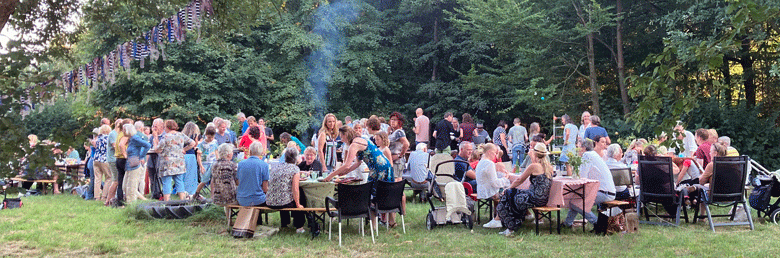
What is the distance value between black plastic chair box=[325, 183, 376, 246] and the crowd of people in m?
0.46

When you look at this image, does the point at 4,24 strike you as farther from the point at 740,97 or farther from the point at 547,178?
the point at 740,97

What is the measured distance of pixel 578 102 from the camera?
70.6ft

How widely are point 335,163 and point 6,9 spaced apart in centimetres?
739

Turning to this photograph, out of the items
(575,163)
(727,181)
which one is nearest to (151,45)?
(575,163)

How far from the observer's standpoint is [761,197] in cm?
856

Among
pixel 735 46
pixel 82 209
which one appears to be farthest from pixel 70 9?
pixel 82 209

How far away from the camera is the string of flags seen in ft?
25.0

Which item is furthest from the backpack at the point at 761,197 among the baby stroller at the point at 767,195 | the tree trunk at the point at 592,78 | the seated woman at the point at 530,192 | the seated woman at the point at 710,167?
the tree trunk at the point at 592,78

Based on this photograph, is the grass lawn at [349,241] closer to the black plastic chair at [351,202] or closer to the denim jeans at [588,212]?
the denim jeans at [588,212]

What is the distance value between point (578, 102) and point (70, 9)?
61.6 feet

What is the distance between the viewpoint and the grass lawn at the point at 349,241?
6.57 meters

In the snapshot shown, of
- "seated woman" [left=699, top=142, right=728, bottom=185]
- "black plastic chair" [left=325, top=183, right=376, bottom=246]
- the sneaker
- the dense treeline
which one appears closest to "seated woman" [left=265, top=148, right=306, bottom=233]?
"black plastic chair" [left=325, top=183, right=376, bottom=246]

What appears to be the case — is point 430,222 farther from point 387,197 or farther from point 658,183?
point 658,183

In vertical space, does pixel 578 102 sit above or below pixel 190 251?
above
